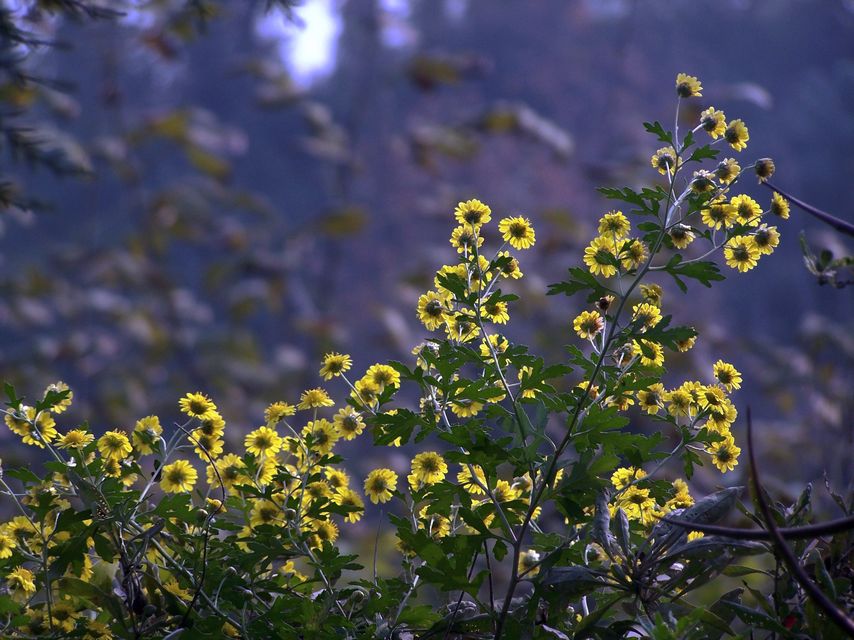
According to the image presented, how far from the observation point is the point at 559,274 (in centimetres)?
848

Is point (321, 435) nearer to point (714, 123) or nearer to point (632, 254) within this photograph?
point (632, 254)

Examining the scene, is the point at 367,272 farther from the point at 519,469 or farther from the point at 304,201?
the point at 519,469

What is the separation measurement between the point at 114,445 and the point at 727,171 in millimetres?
1061

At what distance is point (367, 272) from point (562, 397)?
13899 millimetres

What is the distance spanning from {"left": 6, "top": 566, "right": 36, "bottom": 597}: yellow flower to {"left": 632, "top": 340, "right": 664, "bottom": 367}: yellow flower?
1038 mm

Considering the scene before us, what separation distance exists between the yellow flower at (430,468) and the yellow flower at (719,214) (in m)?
0.57

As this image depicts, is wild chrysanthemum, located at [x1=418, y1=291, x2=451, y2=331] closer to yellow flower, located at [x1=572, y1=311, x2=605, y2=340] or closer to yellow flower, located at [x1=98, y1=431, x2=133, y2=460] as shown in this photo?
yellow flower, located at [x1=572, y1=311, x2=605, y2=340]

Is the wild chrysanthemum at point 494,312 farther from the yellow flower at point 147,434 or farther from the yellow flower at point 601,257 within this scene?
the yellow flower at point 147,434

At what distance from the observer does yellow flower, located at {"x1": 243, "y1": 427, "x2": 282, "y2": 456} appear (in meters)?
1.51

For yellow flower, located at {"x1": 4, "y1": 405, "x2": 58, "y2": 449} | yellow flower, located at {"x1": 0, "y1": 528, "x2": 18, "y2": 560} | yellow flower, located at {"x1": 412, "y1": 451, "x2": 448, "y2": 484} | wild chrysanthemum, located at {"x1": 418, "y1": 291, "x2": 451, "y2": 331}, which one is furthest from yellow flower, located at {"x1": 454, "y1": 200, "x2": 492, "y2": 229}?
yellow flower, located at {"x1": 0, "y1": 528, "x2": 18, "y2": 560}

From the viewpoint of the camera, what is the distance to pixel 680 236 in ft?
4.65

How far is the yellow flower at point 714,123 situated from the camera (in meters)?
1.45

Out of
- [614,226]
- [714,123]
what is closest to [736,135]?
[714,123]

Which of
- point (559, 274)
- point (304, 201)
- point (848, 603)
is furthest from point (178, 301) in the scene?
point (304, 201)
